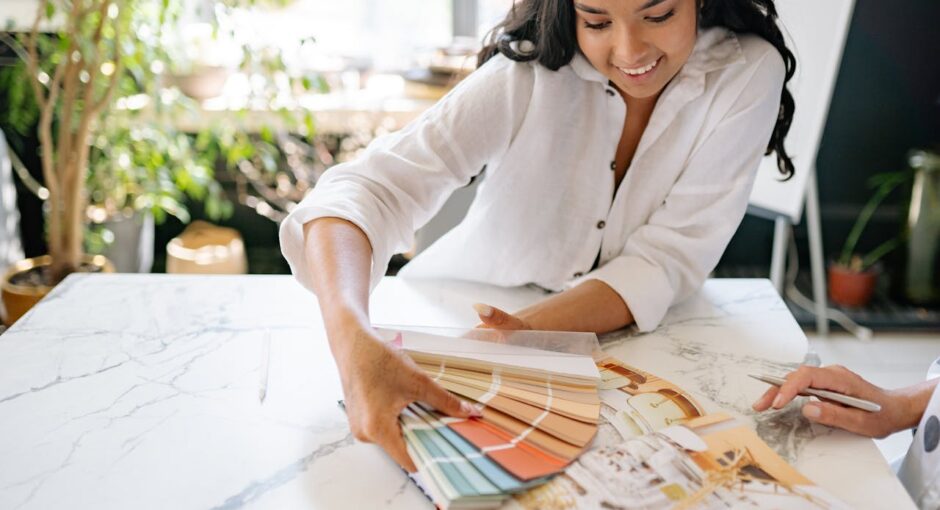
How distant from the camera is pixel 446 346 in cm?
107

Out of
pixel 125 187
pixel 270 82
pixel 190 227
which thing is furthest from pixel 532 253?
pixel 190 227

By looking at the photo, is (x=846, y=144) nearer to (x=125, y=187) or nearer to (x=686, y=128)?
(x=686, y=128)

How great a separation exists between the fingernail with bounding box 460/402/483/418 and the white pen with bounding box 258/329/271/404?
268 mm

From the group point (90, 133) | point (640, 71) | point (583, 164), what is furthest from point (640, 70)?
point (90, 133)

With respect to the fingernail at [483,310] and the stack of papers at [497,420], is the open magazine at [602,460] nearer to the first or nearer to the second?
the stack of papers at [497,420]

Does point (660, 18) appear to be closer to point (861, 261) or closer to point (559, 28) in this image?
point (559, 28)

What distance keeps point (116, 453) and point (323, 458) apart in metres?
0.22

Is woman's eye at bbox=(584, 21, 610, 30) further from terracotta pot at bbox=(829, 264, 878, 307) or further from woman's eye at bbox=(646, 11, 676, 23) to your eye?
terracotta pot at bbox=(829, 264, 878, 307)

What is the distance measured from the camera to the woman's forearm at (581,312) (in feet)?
4.04

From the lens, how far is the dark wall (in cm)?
308

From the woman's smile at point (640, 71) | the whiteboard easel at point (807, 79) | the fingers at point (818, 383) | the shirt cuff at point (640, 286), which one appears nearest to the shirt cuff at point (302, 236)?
the shirt cuff at point (640, 286)

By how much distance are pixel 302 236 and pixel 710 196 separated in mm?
650

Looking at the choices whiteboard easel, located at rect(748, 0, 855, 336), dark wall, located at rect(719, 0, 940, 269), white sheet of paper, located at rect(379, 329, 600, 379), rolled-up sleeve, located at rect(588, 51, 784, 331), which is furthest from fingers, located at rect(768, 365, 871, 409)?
dark wall, located at rect(719, 0, 940, 269)

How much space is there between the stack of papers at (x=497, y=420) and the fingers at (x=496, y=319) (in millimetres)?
36
